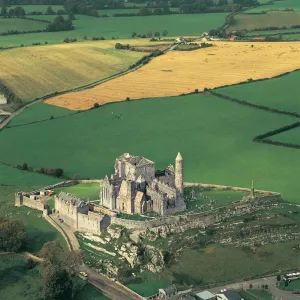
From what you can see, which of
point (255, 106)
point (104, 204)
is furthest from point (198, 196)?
point (255, 106)

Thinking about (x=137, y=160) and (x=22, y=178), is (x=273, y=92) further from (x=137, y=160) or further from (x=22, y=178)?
(x=137, y=160)

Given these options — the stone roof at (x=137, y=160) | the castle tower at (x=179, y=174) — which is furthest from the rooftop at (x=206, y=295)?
the stone roof at (x=137, y=160)

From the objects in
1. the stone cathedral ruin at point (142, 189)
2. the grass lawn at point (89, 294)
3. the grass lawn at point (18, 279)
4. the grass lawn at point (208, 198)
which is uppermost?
the stone cathedral ruin at point (142, 189)

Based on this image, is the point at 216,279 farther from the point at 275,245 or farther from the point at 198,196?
the point at 198,196

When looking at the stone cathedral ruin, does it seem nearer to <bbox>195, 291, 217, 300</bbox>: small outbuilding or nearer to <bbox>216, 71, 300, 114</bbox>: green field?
<bbox>195, 291, 217, 300</bbox>: small outbuilding

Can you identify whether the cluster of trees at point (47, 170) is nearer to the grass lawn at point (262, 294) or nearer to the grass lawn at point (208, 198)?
the grass lawn at point (208, 198)
